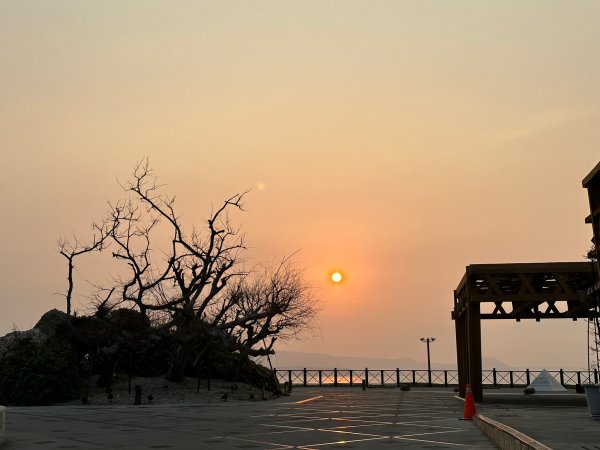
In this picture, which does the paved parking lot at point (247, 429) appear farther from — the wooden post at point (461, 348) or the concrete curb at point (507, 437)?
the wooden post at point (461, 348)

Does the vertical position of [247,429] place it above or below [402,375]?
below

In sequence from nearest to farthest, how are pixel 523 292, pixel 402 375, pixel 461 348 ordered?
pixel 523 292, pixel 461 348, pixel 402 375

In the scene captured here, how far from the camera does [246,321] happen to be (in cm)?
3988

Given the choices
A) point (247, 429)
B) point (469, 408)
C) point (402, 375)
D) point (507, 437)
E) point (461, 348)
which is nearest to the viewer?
point (507, 437)

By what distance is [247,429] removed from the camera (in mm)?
19156

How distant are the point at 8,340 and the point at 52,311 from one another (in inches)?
100

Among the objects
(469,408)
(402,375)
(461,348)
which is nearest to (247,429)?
(469,408)

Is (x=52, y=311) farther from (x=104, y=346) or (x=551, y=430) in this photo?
(x=551, y=430)

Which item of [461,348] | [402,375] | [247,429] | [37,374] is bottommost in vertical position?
[247,429]

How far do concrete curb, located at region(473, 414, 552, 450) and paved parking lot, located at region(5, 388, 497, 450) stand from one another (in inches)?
11.6

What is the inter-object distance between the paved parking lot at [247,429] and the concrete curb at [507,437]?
29cm

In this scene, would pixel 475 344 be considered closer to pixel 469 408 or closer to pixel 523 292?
pixel 523 292

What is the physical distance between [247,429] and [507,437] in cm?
815

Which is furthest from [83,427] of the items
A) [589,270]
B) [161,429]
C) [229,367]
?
[229,367]
